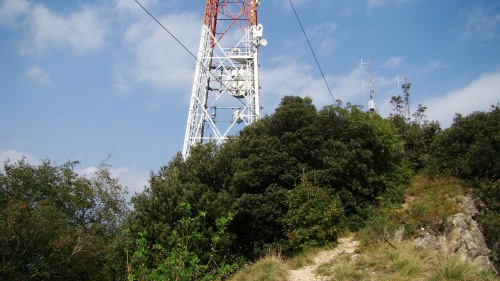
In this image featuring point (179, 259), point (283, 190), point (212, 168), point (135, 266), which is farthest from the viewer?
point (212, 168)

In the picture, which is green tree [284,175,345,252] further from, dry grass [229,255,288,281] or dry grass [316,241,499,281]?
dry grass [316,241,499,281]

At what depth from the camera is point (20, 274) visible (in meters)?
10.4

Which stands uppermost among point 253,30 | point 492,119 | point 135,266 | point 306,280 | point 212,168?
point 253,30

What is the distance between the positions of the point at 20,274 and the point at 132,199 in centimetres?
517

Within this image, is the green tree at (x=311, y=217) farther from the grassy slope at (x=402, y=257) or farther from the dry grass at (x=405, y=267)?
the dry grass at (x=405, y=267)

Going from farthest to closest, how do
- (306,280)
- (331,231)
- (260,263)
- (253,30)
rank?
1. (253,30)
2. (331,231)
3. (260,263)
4. (306,280)

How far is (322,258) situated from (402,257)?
3.54m

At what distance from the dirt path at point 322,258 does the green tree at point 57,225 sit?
669cm

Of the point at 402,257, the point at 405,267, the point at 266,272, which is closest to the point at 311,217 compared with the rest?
the point at 266,272

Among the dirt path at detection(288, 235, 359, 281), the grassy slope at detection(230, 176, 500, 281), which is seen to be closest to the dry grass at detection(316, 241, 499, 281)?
the grassy slope at detection(230, 176, 500, 281)

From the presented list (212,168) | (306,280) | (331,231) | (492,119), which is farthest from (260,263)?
(492,119)

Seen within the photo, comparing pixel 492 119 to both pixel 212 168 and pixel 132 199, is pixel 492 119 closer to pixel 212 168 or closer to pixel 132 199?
pixel 212 168

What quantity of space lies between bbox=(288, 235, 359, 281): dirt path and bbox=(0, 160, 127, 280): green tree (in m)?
6.69

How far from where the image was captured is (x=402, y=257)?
9180 mm
